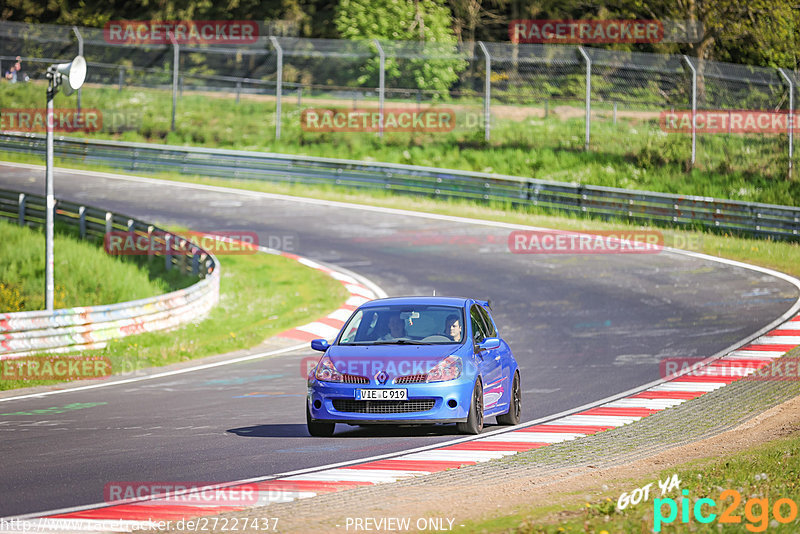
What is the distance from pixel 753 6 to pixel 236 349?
1111 inches

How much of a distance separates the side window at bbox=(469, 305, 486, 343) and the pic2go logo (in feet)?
15.1

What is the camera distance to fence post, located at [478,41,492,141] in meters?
34.4

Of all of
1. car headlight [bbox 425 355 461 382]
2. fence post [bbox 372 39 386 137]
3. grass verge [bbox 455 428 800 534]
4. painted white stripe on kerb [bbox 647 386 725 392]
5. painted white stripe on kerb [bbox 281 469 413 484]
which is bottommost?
painted white stripe on kerb [bbox 647 386 725 392]

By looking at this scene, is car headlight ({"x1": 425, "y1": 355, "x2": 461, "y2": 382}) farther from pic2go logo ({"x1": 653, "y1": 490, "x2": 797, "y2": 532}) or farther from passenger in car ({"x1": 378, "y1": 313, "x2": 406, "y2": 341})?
pic2go logo ({"x1": 653, "y1": 490, "x2": 797, "y2": 532})

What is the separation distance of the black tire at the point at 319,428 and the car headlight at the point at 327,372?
1.40 feet

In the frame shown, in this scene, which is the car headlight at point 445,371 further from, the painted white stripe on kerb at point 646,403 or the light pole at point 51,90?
the light pole at point 51,90

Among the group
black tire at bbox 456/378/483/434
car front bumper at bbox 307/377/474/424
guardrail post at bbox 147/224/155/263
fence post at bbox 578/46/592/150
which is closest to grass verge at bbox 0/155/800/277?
fence post at bbox 578/46/592/150

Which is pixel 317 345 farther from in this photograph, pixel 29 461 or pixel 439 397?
pixel 29 461

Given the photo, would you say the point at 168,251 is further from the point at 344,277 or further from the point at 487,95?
the point at 487,95

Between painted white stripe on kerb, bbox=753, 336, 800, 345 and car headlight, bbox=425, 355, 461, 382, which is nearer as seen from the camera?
car headlight, bbox=425, 355, 461, 382

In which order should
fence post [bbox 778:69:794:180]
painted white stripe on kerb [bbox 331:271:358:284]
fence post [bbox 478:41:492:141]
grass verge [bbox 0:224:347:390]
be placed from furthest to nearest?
fence post [bbox 478:41:492:141]
fence post [bbox 778:69:794:180]
painted white stripe on kerb [bbox 331:271:358:284]
grass verge [bbox 0:224:347:390]

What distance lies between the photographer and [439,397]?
1070 centimetres

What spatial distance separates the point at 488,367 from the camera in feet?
37.8

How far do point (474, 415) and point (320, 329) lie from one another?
917 centimetres
